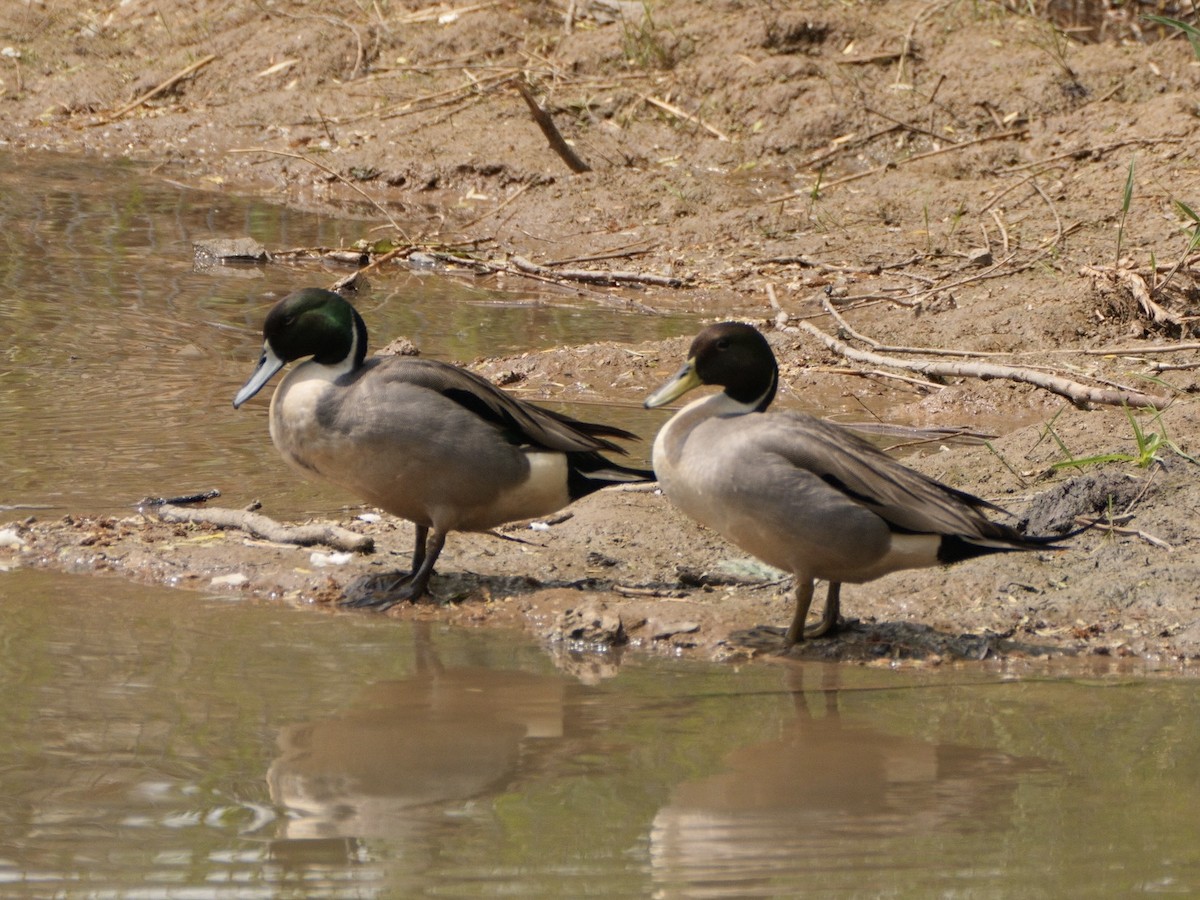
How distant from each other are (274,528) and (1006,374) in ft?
10.1

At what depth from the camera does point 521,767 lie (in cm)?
348

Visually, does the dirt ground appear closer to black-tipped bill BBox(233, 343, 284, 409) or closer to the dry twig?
the dry twig

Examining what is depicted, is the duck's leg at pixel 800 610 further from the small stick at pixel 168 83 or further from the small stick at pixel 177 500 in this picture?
the small stick at pixel 168 83

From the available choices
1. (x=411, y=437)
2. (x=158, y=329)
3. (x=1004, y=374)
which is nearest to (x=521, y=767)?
(x=411, y=437)

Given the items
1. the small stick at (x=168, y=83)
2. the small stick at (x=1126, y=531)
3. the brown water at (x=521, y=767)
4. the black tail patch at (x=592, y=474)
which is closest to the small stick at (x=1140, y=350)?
the small stick at (x=1126, y=531)

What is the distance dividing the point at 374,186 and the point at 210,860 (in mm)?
9133

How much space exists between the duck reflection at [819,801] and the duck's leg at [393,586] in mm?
1382

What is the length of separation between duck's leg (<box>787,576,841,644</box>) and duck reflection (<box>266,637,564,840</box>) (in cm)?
69

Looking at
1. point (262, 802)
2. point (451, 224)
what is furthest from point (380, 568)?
point (451, 224)

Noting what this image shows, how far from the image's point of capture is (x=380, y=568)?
5.07 metres

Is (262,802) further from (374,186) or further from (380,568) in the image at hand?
(374,186)

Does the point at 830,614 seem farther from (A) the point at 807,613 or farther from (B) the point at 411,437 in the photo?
(B) the point at 411,437

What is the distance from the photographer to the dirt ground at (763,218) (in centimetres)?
484

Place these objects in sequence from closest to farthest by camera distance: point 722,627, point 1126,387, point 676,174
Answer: point 722,627 < point 1126,387 < point 676,174
